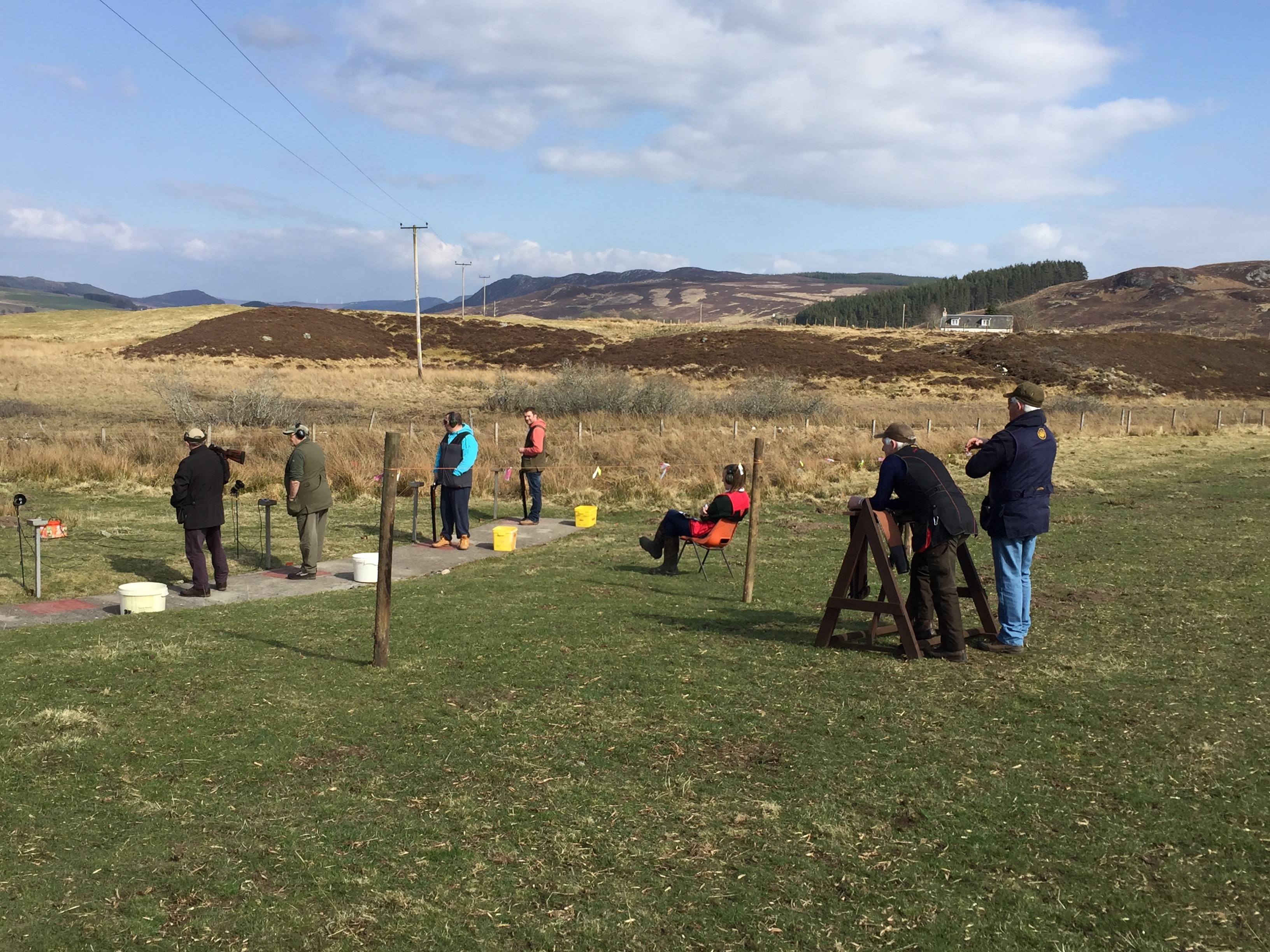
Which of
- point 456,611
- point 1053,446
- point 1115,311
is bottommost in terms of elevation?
point 456,611

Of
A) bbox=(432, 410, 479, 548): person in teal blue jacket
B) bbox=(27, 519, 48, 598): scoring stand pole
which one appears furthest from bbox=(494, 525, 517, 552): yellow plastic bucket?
bbox=(27, 519, 48, 598): scoring stand pole

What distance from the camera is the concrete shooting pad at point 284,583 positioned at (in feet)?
28.7

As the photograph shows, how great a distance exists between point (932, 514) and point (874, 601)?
32.9 inches

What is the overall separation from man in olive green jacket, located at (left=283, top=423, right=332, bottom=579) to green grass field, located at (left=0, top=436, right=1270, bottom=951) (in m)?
1.85

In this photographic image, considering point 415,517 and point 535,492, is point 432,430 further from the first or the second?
point 415,517

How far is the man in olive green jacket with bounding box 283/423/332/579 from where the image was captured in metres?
10.5

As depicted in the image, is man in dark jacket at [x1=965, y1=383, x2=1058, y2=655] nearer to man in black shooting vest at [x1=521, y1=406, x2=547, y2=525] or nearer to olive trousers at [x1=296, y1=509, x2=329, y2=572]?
olive trousers at [x1=296, y1=509, x2=329, y2=572]

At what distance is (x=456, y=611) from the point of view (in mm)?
8703

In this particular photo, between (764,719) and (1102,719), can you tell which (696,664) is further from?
(1102,719)

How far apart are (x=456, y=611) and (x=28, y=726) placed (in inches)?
145

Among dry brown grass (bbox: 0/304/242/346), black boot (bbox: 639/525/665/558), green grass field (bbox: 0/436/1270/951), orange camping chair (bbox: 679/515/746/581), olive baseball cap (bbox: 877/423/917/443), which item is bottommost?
green grass field (bbox: 0/436/1270/951)

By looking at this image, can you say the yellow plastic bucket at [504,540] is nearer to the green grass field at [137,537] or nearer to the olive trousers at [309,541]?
the green grass field at [137,537]

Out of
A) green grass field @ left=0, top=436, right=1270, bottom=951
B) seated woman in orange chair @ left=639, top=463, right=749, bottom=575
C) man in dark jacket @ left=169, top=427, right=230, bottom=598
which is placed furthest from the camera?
seated woman in orange chair @ left=639, top=463, right=749, bottom=575

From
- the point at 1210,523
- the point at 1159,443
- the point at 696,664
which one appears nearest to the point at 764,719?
the point at 696,664
